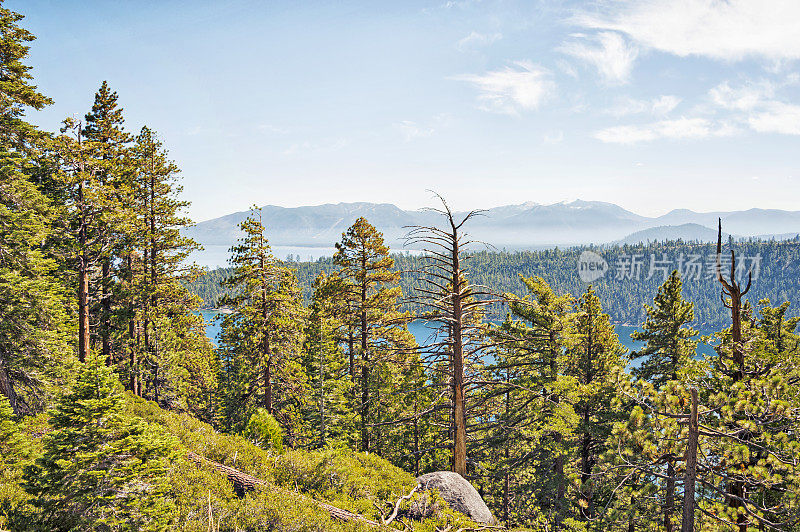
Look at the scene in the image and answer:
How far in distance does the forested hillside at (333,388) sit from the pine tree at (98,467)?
29mm

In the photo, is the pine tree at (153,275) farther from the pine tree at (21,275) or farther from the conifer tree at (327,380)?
the conifer tree at (327,380)

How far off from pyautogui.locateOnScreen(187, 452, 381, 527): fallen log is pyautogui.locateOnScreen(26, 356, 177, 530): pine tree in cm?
333

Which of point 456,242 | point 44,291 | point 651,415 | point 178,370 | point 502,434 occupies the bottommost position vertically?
point 502,434

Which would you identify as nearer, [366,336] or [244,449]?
[244,449]

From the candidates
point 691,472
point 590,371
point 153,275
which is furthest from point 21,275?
point 590,371

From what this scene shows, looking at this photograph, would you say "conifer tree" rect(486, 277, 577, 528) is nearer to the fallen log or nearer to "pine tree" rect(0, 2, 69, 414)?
the fallen log

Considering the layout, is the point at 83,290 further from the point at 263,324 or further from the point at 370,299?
the point at 370,299

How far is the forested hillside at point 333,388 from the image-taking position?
21.9 ft

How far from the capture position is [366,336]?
21.9 meters

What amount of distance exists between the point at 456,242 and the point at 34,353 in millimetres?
14553

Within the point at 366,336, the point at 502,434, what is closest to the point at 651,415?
the point at 502,434

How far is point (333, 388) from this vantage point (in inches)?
852

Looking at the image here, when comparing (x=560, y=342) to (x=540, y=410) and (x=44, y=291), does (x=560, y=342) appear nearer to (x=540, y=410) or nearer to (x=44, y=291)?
(x=540, y=410)

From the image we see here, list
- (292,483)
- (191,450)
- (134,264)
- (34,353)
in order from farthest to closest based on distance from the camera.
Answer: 1. (134,264)
2. (34,353)
3. (191,450)
4. (292,483)
